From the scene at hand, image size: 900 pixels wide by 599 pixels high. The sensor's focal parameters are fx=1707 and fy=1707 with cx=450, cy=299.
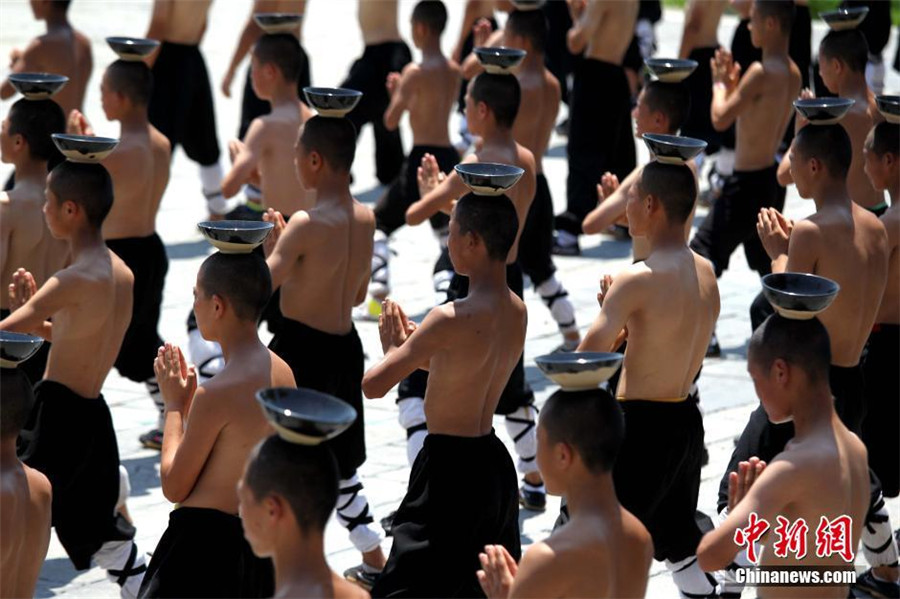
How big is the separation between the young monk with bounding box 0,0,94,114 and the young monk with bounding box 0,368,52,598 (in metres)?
6.12

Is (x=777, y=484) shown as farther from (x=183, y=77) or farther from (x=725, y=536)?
(x=183, y=77)

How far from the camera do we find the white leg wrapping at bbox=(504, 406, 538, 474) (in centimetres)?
777

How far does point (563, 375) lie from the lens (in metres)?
4.31

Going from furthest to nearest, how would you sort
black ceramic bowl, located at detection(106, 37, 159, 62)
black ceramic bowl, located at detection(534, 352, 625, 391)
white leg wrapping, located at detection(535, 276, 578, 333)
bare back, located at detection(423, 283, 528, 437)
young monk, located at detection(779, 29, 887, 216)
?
white leg wrapping, located at detection(535, 276, 578, 333) → young monk, located at detection(779, 29, 887, 216) → black ceramic bowl, located at detection(106, 37, 159, 62) → bare back, located at detection(423, 283, 528, 437) → black ceramic bowl, located at detection(534, 352, 625, 391)

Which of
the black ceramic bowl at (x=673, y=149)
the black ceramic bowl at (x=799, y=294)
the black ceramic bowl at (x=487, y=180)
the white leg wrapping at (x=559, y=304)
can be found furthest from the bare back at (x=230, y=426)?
the white leg wrapping at (x=559, y=304)

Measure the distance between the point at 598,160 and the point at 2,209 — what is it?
6097 mm

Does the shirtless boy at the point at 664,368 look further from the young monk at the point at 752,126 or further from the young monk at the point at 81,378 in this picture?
the young monk at the point at 752,126

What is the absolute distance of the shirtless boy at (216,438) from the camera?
5137 millimetres

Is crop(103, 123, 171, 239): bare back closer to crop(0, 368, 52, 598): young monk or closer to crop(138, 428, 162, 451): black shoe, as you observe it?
crop(138, 428, 162, 451): black shoe

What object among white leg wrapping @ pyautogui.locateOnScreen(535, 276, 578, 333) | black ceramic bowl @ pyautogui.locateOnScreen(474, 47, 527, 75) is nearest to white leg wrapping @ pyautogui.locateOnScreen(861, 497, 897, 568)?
black ceramic bowl @ pyautogui.locateOnScreen(474, 47, 527, 75)

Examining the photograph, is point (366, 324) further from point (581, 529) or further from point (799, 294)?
point (581, 529)

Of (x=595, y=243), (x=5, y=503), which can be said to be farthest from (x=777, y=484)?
(x=595, y=243)

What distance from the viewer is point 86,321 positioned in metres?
6.41

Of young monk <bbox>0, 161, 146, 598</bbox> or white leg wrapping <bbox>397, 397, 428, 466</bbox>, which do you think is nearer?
young monk <bbox>0, 161, 146, 598</bbox>
